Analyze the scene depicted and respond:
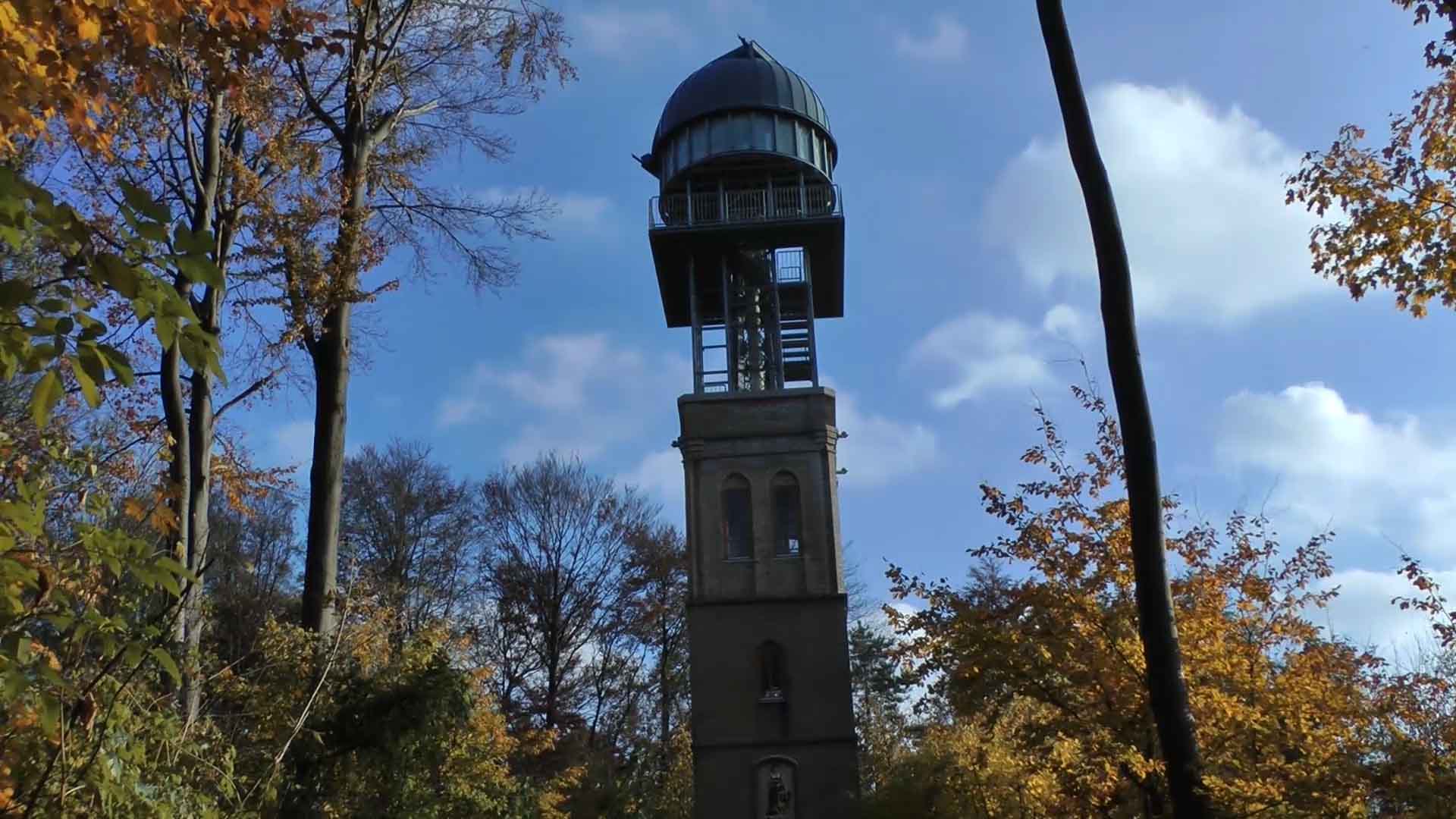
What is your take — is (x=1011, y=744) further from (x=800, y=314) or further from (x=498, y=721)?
(x=800, y=314)

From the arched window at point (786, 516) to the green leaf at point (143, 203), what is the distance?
2382 cm

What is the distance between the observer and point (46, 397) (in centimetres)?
311

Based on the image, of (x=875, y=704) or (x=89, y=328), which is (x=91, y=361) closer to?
(x=89, y=328)

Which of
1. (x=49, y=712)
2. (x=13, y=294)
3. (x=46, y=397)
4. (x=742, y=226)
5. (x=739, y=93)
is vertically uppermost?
A: (x=739, y=93)

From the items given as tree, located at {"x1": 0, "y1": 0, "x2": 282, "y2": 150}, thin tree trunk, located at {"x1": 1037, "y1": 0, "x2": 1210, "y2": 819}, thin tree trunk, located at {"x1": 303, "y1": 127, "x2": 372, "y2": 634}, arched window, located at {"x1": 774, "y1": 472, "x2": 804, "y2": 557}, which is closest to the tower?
arched window, located at {"x1": 774, "y1": 472, "x2": 804, "y2": 557}

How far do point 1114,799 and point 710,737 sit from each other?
12.2m

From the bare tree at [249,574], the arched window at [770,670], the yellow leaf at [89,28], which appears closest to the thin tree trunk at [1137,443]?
the yellow leaf at [89,28]

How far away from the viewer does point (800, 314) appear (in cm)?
2969

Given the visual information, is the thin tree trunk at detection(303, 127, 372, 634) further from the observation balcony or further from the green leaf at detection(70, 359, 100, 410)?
the observation balcony

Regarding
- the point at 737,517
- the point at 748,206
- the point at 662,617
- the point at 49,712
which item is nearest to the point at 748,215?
the point at 748,206

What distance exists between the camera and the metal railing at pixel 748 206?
93.0 ft

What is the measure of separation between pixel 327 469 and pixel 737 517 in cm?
1522

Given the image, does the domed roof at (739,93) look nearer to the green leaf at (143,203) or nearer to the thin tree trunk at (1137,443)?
the thin tree trunk at (1137,443)

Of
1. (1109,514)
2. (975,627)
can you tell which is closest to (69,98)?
(975,627)
